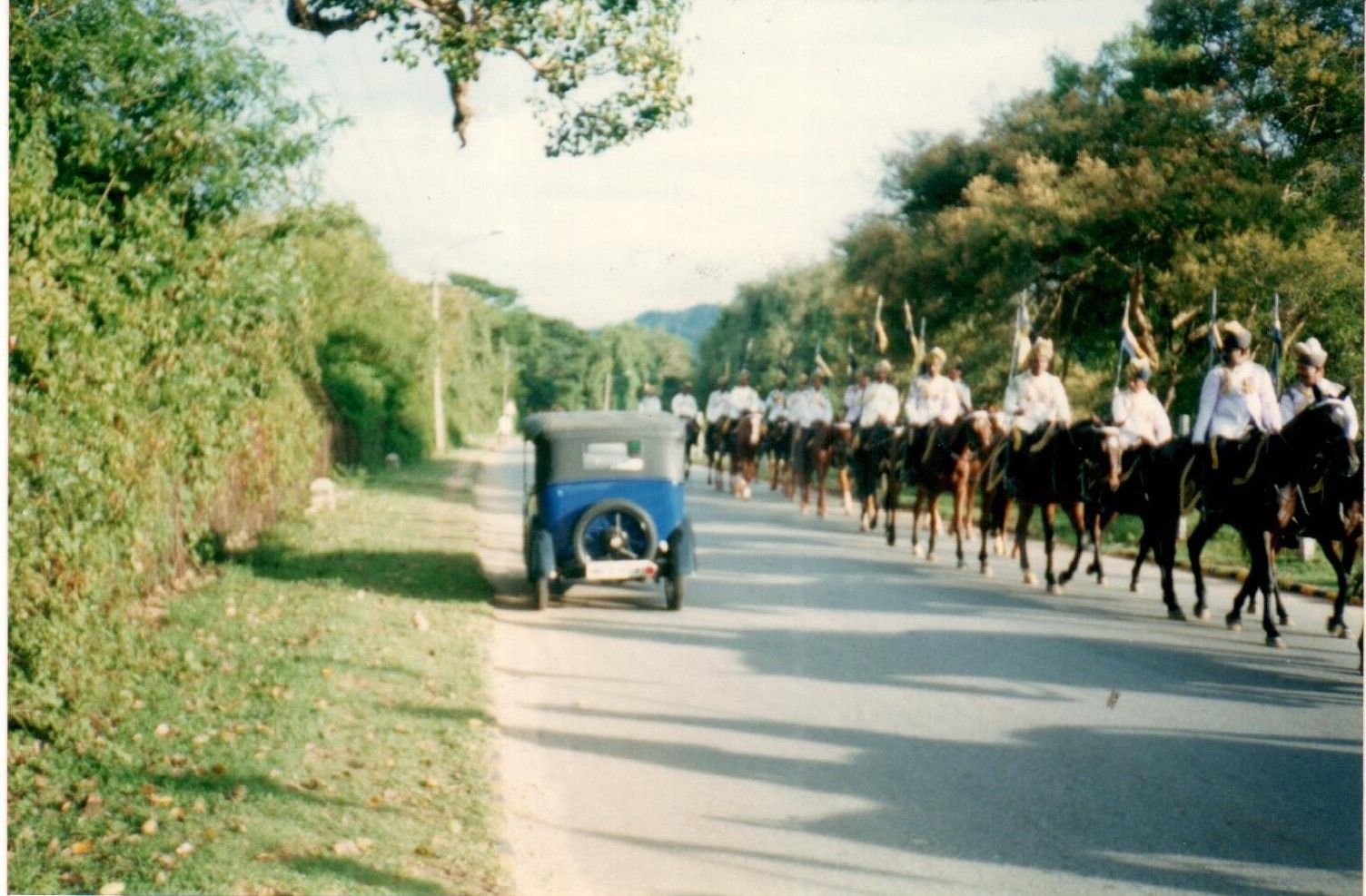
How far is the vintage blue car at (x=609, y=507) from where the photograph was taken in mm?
12586

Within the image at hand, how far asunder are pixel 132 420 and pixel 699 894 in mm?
5530

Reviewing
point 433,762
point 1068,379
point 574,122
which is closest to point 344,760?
point 433,762

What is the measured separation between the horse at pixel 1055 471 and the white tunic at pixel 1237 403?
1.69 m

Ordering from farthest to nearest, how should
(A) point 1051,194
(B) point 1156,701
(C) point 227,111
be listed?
1. (A) point 1051,194
2. (C) point 227,111
3. (B) point 1156,701

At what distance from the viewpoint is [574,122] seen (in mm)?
11000

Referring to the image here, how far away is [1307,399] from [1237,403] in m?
0.63

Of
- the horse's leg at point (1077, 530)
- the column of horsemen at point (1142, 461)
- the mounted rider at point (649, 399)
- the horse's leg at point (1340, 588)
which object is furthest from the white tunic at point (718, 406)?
the horse's leg at point (1340, 588)

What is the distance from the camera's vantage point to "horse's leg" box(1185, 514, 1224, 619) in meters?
12.0

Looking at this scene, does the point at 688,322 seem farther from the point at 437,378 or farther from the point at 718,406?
the point at 437,378

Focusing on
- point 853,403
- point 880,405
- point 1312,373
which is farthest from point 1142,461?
point 853,403

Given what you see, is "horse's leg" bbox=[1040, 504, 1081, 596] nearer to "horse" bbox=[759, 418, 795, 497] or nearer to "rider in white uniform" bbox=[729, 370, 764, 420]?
"horse" bbox=[759, 418, 795, 497]

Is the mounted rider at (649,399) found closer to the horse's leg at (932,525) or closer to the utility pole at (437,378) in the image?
the utility pole at (437,378)

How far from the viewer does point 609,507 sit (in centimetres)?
1261

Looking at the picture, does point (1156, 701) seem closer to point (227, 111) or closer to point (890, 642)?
point (890, 642)
